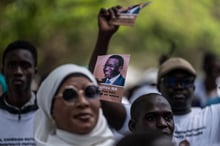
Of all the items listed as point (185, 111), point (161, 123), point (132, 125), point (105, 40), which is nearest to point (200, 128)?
point (185, 111)

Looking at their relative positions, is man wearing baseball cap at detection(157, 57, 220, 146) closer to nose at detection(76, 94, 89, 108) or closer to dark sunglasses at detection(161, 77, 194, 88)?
dark sunglasses at detection(161, 77, 194, 88)

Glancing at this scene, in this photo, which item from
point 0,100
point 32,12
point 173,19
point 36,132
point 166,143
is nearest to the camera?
point 166,143

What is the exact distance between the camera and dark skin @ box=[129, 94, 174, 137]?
6.05 m

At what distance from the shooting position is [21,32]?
1338cm

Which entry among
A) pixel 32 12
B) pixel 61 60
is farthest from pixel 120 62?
pixel 61 60

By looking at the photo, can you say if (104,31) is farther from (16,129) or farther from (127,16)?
(16,129)

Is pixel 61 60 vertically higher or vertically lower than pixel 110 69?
higher

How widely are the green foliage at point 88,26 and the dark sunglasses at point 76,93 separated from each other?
4.01 m

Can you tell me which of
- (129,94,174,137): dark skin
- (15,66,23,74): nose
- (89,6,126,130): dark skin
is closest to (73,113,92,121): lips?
(129,94,174,137): dark skin

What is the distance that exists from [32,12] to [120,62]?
267 inches

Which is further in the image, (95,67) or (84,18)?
(84,18)

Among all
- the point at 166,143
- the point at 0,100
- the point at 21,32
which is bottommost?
the point at 166,143

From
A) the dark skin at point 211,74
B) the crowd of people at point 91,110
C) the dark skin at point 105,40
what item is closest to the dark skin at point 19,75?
the crowd of people at point 91,110

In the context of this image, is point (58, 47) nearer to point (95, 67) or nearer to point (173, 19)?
point (173, 19)
